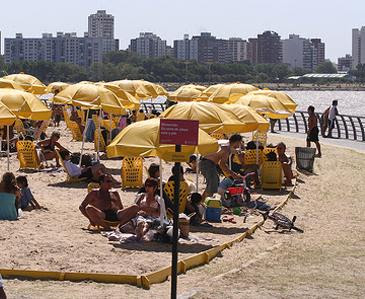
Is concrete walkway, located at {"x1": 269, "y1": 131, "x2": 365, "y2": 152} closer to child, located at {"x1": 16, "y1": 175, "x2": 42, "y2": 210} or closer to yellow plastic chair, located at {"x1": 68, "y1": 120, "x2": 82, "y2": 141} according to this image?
yellow plastic chair, located at {"x1": 68, "y1": 120, "x2": 82, "y2": 141}

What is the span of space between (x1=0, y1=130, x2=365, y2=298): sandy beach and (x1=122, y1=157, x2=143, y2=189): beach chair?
56.3 inches

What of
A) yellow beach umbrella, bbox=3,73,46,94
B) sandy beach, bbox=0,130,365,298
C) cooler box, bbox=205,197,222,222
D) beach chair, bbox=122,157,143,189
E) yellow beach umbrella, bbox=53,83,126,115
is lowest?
sandy beach, bbox=0,130,365,298

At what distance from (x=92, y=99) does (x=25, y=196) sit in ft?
16.4

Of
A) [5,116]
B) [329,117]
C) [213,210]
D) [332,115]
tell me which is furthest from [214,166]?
[329,117]

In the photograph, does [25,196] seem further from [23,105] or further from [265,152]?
[265,152]

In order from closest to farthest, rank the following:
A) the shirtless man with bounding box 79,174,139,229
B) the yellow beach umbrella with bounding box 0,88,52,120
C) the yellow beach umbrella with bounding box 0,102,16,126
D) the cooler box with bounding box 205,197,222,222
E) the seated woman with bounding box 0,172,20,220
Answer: the shirtless man with bounding box 79,174,139,229 < the seated woman with bounding box 0,172,20,220 < the cooler box with bounding box 205,197,222,222 < the yellow beach umbrella with bounding box 0,102,16,126 < the yellow beach umbrella with bounding box 0,88,52,120

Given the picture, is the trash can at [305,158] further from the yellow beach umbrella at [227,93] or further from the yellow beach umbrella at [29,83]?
the yellow beach umbrella at [29,83]

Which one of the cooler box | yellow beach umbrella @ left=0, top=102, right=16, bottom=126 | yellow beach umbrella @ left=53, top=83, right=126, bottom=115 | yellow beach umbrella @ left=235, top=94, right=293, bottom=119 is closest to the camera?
the cooler box

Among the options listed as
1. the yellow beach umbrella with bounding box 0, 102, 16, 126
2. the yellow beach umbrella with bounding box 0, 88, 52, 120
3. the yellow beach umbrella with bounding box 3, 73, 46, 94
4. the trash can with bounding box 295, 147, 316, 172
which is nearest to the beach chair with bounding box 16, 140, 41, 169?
the yellow beach umbrella with bounding box 0, 88, 52, 120

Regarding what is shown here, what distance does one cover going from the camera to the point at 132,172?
57.2 feet

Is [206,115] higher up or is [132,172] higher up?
[206,115]

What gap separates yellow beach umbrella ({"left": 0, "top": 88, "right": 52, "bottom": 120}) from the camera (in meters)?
18.1

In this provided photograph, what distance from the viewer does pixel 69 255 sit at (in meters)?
11.0

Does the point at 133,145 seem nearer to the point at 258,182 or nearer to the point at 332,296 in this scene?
the point at 332,296
